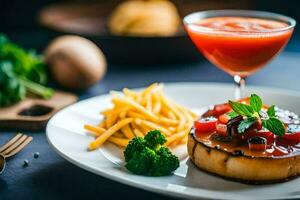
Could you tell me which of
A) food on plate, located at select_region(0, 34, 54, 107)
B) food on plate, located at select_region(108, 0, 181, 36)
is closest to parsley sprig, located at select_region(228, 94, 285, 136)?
→ food on plate, located at select_region(0, 34, 54, 107)

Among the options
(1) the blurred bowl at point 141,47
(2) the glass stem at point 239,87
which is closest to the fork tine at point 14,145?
(2) the glass stem at point 239,87

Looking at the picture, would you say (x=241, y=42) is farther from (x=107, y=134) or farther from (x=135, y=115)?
(x=107, y=134)

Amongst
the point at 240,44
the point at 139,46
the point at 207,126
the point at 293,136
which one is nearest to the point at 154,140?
the point at 207,126

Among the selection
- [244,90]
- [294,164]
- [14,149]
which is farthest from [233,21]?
[14,149]

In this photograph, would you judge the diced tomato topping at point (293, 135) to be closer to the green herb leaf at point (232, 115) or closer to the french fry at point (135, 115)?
the green herb leaf at point (232, 115)

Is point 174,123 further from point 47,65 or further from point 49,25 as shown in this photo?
point 49,25
